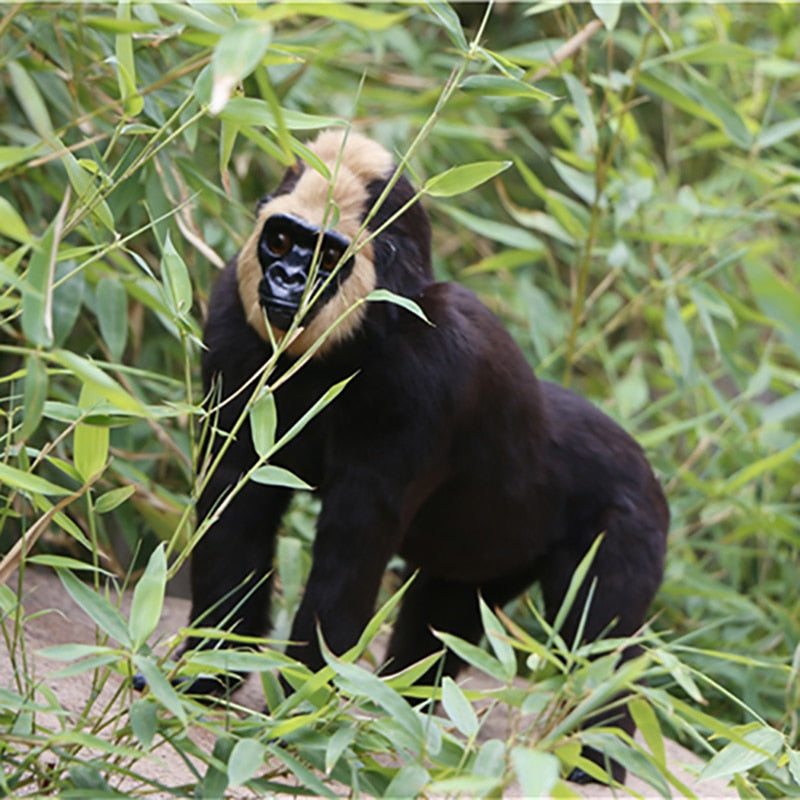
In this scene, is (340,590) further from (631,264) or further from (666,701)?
(631,264)

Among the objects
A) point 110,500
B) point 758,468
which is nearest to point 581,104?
point 758,468

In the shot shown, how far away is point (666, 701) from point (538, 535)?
38.9 inches

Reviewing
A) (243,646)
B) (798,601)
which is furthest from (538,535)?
(798,601)

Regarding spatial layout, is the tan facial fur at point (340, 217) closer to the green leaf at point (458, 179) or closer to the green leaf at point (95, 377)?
the green leaf at point (458, 179)

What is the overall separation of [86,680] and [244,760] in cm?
78

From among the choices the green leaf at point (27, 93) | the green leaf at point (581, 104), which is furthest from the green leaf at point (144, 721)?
the green leaf at point (581, 104)

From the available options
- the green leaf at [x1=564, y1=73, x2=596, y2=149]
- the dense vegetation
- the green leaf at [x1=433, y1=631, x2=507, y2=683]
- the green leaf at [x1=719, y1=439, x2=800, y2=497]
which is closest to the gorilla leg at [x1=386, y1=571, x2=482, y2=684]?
the dense vegetation

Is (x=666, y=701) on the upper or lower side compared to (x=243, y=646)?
upper

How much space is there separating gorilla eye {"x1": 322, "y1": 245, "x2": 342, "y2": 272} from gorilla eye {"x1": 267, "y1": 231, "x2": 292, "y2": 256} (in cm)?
5

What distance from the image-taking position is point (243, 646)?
2.18 m

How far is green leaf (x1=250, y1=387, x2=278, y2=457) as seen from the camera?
161 centimetres

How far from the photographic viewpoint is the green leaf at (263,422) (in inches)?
63.5

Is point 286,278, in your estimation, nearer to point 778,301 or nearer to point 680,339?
point 680,339

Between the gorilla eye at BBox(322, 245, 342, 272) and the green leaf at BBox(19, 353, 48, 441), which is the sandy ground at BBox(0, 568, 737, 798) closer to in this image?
the green leaf at BBox(19, 353, 48, 441)
